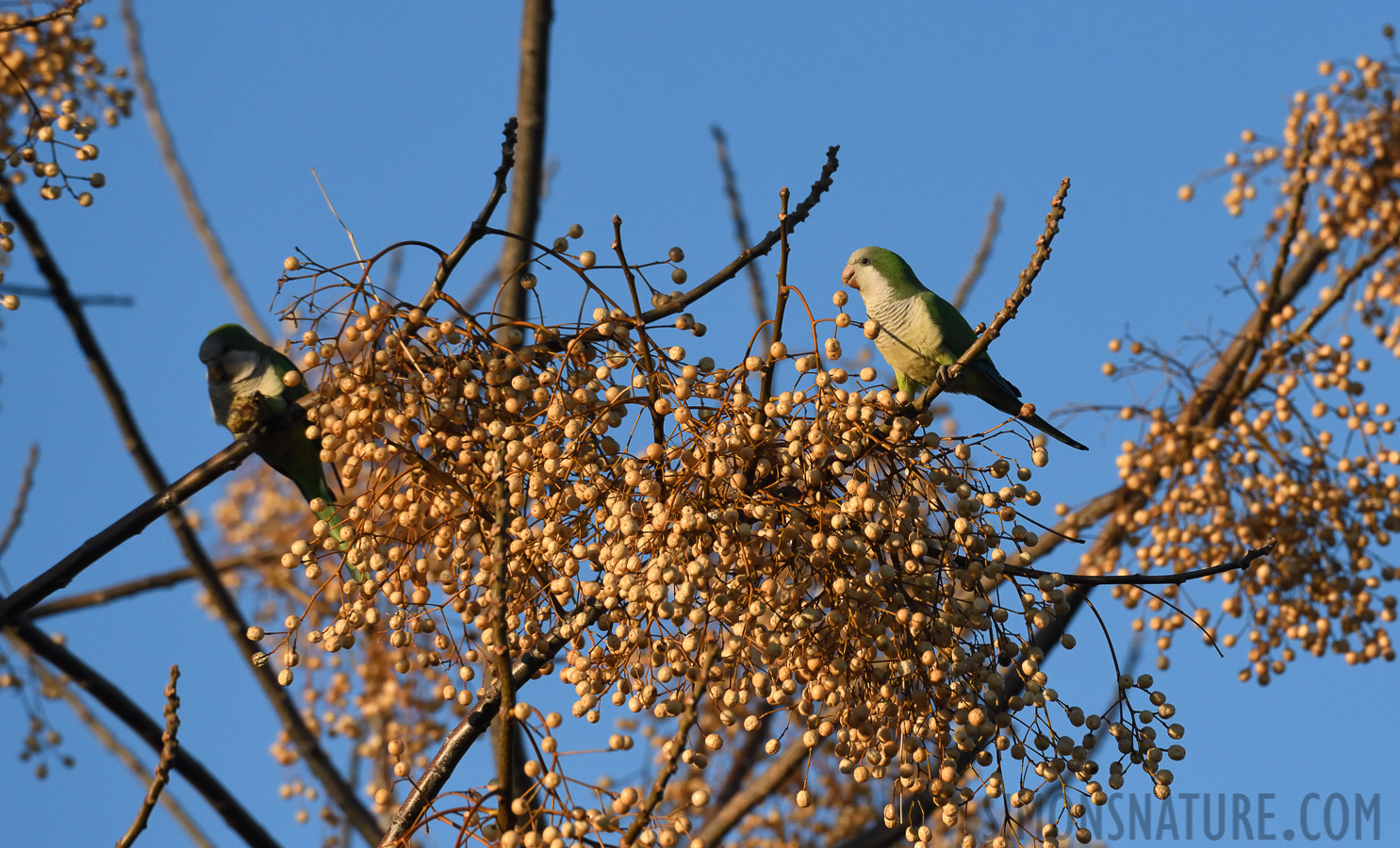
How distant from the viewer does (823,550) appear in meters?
2.21

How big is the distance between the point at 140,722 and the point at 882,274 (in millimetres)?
2632

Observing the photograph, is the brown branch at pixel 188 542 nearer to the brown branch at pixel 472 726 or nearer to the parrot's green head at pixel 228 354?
the parrot's green head at pixel 228 354

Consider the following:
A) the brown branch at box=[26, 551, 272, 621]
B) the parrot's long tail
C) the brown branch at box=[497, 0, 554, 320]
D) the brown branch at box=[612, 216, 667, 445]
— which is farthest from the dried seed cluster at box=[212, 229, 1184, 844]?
the brown branch at box=[26, 551, 272, 621]

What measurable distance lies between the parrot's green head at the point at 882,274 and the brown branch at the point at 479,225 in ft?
4.20

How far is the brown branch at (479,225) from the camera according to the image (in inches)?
104

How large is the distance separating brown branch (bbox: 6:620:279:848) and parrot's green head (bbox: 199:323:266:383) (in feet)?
3.02

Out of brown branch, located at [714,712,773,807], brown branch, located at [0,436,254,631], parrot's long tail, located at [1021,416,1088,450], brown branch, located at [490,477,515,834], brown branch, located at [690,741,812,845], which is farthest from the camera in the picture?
brown branch, located at [714,712,773,807]

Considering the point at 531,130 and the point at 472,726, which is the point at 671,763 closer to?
the point at 472,726

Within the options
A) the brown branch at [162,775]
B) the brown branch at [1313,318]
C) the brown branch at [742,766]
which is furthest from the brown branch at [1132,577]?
the brown branch at [742,766]

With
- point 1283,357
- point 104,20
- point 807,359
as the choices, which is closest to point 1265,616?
point 1283,357

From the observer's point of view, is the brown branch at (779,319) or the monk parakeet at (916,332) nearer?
the brown branch at (779,319)

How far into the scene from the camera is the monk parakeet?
136 inches

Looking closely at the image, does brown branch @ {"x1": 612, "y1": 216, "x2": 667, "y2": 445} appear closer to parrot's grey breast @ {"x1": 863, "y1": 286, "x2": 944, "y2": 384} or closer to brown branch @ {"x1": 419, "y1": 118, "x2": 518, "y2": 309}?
brown branch @ {"x1": 419, "y1": 118, "x2": 518, "y2": 309}

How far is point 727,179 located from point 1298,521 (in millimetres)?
2737
